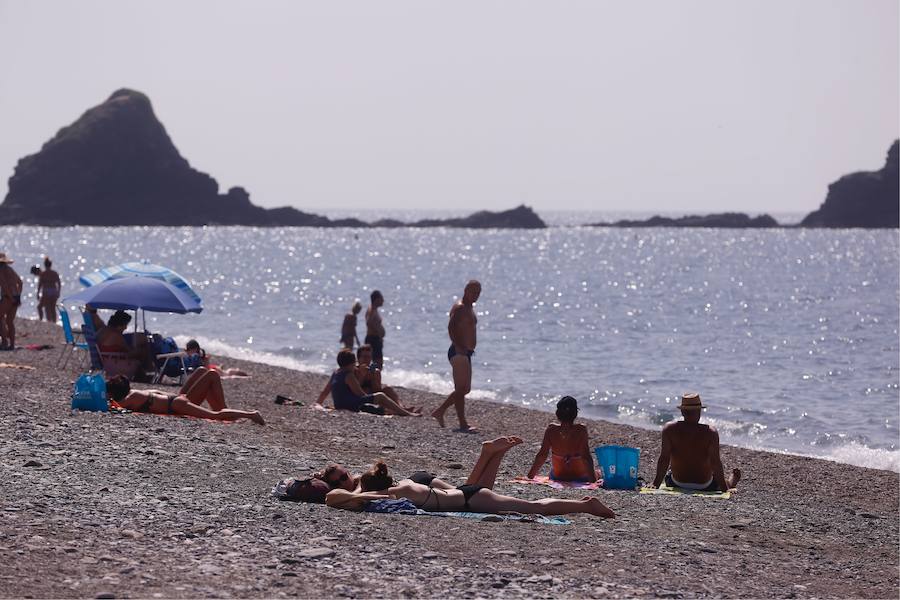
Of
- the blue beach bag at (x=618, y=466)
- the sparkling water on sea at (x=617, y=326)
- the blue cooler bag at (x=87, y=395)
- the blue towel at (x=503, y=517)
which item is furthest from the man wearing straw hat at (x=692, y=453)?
the sparkling water on sea at (x=617, y=326)

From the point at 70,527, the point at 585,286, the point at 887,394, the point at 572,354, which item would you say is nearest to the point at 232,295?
the point at 585,286

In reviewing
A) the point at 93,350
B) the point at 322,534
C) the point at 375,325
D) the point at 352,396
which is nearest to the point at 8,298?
the point at 93,350

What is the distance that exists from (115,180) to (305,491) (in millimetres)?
167800

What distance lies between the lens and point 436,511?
854 centimetres

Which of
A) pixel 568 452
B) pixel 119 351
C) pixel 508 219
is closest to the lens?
pixel 568 452

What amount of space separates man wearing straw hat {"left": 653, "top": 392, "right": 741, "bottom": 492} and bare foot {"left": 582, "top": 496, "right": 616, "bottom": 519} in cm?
155

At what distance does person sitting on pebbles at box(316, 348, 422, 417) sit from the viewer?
15227 millimetres

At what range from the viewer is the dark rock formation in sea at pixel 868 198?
16375 cm

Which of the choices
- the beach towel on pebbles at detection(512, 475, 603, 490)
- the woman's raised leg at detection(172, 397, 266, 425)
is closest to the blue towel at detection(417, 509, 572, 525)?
the beach towel on pebbles at detection(512, 475, 603, 490)

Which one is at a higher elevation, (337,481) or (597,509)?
(337,481)

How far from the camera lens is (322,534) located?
772 centimetres

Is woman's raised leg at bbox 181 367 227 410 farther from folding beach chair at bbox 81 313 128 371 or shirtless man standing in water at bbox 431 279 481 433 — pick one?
folding beach chair at bbox 81 313 128 371

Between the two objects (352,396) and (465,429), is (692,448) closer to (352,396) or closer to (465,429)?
(465,429)

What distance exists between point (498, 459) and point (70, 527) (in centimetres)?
316
